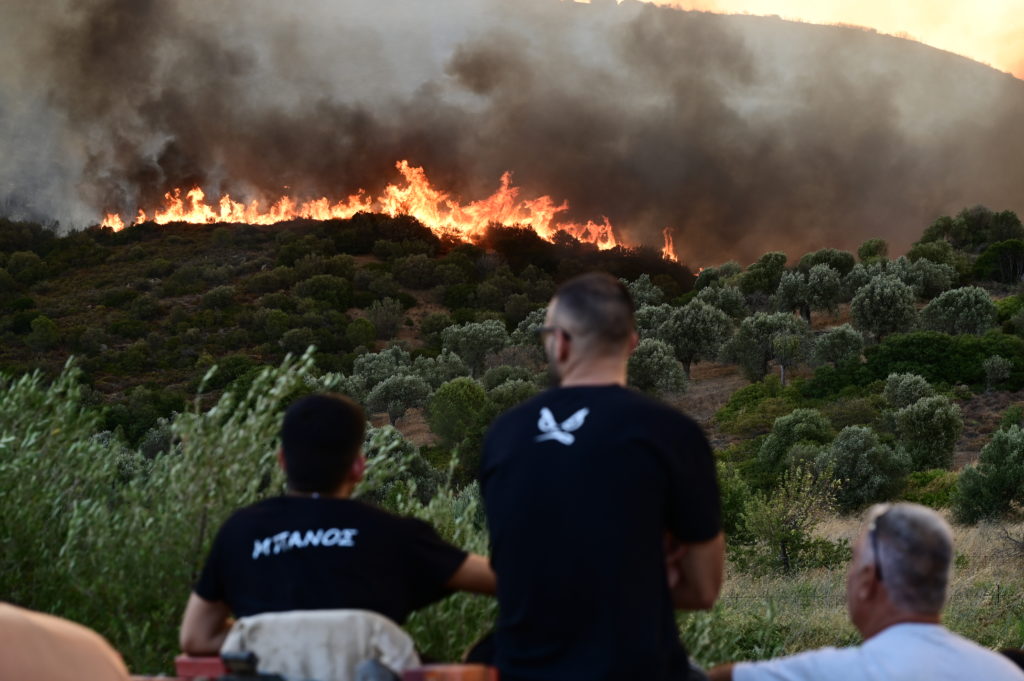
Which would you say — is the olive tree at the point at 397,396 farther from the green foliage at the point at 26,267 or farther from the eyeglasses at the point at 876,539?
the green foliage at the point at 26,267

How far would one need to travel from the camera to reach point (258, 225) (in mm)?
115125

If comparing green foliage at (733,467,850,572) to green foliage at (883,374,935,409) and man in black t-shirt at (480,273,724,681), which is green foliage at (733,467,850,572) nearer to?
man in black t-shirt at (480,273,724,681)

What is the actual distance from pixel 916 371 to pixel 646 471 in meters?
46.6

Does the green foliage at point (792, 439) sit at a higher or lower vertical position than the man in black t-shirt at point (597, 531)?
higher

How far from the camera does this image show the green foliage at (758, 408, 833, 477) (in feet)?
106

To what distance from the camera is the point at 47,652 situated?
5.88ft

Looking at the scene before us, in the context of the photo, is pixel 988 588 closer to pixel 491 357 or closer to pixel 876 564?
pixel 876 564

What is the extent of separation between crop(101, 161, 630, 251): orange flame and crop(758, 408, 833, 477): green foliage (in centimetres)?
7898

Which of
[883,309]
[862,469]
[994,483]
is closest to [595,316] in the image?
[994,483]

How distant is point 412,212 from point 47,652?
392ft

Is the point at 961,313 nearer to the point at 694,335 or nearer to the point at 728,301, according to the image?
the point at 694,335

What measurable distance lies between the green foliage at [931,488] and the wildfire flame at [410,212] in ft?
274

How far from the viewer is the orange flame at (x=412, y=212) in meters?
117

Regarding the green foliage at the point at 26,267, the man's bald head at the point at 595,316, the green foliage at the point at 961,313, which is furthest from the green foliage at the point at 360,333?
the man's bald head at the point at 595,316
